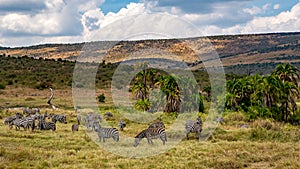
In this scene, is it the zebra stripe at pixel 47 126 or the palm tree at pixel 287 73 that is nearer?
the zebra stripe at pixel 47 126

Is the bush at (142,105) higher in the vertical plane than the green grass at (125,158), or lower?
higher

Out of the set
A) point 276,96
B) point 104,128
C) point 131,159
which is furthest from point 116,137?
point 276,96

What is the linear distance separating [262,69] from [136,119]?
133m

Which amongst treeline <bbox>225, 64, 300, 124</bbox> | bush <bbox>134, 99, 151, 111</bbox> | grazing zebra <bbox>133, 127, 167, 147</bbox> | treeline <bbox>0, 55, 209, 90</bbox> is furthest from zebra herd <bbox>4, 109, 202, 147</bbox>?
treeline <bbox>0, 55, 209, 90</bbox>

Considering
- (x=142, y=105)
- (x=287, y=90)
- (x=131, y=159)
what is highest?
(x=287, y=90)

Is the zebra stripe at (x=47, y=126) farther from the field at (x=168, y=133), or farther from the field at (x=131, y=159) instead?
the field at (x=131, y=159)

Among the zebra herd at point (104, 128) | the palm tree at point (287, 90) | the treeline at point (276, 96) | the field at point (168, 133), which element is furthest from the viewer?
the palm tree at point (287, 90)

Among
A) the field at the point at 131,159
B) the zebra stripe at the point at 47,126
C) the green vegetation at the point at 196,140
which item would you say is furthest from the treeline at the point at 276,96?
the zebra stripe at the point at 47,126

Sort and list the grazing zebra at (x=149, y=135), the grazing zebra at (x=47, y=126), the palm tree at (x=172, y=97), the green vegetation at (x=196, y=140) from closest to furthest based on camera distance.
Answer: the green vegetation at (x=196, y=140), the grazing zebra at (x=149, y=135), the grazing zebra at (x=47, y=126), the palm tree at (x=172, y=97)

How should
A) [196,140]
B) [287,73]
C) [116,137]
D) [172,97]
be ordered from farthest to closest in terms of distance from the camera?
[172,97] < [287,73] < [196,140] < [116,137]

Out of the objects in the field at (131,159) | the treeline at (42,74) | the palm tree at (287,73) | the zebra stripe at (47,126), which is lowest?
the field at (131,159)

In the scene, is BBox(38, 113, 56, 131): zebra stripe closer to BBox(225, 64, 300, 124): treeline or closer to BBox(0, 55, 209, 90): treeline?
BBox(225, 64, 300, 124): treeline

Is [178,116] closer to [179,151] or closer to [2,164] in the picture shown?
[179,151]

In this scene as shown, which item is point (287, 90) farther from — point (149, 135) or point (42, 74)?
point (42, 74)
